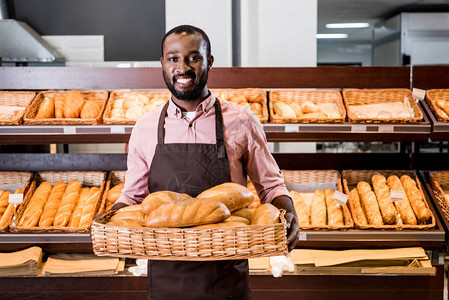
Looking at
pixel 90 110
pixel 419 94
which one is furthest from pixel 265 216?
pixel 419 94

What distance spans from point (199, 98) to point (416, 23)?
730cm

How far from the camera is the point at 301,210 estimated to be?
2.86 meters

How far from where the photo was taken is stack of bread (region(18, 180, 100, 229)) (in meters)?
2.72

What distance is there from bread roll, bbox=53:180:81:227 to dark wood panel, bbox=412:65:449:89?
2408 millimetres

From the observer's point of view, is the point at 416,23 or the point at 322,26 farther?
the point at 322,26

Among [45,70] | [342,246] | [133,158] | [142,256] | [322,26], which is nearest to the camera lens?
[142,256]

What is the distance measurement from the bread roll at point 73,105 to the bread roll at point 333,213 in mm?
1708

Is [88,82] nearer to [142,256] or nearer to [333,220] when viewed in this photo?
[333,220]

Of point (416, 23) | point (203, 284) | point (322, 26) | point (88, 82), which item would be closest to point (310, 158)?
point (88, 82)

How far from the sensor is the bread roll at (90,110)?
9.40 ft

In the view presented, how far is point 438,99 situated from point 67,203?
247cm

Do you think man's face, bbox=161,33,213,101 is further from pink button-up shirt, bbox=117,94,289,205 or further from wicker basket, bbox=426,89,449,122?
wicker basket, bbox=426,89,449,122

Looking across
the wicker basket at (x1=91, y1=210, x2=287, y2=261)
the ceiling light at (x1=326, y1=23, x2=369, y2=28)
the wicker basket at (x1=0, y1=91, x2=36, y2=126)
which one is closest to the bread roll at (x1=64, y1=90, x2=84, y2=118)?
the wicker basket at (x1=0, y1=91, x2=36, y2=126)

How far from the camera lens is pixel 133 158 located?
1.74 metres
